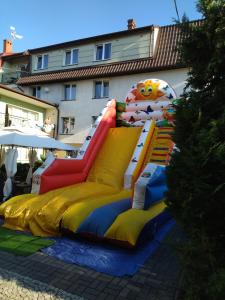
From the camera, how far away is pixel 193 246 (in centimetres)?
284

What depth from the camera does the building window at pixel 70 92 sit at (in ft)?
67.2

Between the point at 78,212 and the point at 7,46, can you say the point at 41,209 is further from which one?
the point at 7,46

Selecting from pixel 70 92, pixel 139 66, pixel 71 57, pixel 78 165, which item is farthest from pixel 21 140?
pixel 71 57

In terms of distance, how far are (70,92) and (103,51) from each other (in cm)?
375

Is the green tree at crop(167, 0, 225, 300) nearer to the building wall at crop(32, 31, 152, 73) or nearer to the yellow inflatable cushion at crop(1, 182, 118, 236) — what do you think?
the yellow inflatable cushion at crop(1, 182, 118, 236)

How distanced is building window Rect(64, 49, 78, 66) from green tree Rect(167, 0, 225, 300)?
18.8 meters

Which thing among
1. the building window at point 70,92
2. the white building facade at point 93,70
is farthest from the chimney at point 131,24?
the building window at point 70,92

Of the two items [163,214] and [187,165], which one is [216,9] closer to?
[187,165]

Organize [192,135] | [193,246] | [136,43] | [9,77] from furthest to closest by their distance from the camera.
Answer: [9,77] < [136,43] < [192,135] < [193,246]

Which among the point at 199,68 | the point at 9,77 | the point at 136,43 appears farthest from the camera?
the point at 9,77

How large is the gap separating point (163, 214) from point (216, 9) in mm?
4078

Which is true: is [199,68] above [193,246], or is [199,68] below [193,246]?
above

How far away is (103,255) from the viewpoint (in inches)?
182

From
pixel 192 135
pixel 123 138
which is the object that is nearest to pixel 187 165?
pixel 192 135
